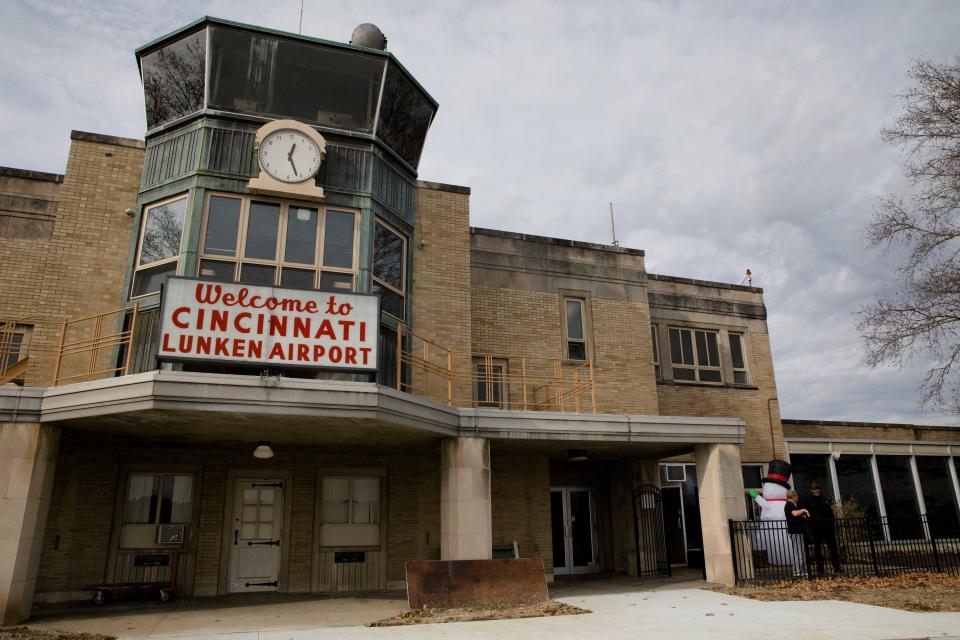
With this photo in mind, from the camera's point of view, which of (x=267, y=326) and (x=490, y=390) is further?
(x=490, y=390)

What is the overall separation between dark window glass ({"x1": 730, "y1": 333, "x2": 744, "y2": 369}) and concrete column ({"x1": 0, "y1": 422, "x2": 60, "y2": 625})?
17.5 meters

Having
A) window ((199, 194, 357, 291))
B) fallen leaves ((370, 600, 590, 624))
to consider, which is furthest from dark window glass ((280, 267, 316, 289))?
fallen leaves ((370, 600, 590, 624))

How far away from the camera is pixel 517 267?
1733cm

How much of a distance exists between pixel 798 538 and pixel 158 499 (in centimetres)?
1265

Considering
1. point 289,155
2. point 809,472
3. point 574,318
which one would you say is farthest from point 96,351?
point 809,472

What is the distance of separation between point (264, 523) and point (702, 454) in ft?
29.7

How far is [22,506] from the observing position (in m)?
9.79

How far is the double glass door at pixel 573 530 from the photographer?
16625mm

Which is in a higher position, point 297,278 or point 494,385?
point 297,278

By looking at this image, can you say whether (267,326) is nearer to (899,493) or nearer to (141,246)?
(141,246)

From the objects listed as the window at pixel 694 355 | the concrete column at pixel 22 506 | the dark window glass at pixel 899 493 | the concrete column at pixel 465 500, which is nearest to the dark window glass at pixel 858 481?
the dark window glass at pixel 899 493

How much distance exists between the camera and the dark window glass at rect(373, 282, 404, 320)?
1273 cm

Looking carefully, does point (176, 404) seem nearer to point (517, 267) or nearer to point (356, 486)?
point (356, 486)

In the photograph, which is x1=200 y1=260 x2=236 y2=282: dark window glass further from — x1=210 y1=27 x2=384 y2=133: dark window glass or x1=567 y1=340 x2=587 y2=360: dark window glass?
x1=567 y1=340 x2=587 y2=360: dark window glass
